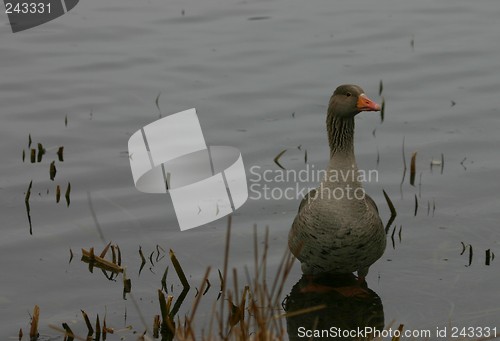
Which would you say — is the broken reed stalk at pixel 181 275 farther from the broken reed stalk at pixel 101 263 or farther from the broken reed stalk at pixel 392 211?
the broken reed stalk at pixel 392 211

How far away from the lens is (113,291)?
859 centimetres

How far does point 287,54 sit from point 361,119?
276 centimetres

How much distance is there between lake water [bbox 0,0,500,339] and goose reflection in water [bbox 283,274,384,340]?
8.2 inches

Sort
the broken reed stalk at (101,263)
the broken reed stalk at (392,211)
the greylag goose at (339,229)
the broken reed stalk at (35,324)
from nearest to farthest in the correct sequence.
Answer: the broken reed stalk at (35,324) → the greylag goose at (339,229) → the broken reed stalk at (101,263) → the broken reed stalk at (392,211)

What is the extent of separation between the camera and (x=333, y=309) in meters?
8.43

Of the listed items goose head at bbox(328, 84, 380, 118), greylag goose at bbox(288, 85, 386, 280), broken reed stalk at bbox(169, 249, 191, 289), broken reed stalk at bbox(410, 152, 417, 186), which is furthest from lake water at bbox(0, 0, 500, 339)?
goose head at bbox(328, 84, 380, 118)

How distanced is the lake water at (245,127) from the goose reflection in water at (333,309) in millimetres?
208

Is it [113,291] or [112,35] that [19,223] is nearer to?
[113,291]

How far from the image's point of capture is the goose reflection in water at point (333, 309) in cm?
795

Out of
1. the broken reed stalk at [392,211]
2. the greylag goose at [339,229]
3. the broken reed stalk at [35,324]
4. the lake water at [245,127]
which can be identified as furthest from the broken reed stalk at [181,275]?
the broken reed stalk at [392,211]

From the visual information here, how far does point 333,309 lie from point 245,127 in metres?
4.56

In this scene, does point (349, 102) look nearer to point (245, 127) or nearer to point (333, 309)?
point (333, 309)

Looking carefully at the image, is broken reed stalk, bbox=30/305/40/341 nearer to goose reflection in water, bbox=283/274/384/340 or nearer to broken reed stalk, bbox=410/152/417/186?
goose reflection in water, bbox=283/274/384/340

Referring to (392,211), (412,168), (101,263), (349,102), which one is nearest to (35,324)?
(101,263)
